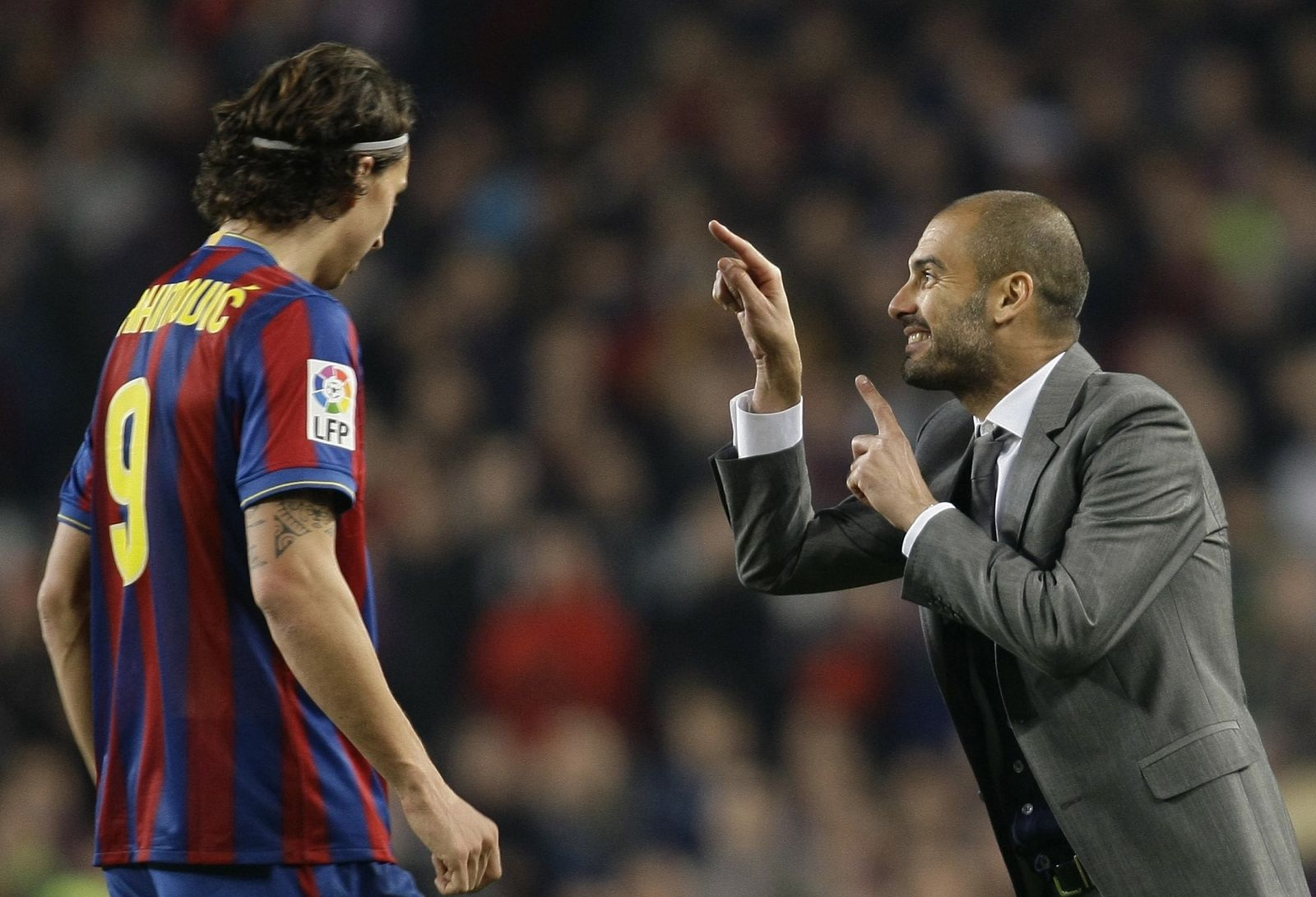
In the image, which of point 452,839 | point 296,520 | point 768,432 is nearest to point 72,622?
point 296,520

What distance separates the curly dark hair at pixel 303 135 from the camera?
262cm

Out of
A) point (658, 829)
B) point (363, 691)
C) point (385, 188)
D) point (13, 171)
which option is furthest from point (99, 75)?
point (363, 691)

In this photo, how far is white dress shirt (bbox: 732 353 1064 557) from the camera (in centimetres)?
283

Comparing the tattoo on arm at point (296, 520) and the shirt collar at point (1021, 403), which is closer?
the tattoo on arm at point (296, 520)

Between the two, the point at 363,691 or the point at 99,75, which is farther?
the point at 99,75

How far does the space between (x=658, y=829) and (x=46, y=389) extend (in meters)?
3.42

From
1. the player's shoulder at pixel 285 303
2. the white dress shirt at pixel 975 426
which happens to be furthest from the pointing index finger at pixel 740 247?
the player's shoulder at pixel 285 303

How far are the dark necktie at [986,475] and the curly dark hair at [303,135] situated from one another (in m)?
1.14

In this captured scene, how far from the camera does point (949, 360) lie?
116 inches

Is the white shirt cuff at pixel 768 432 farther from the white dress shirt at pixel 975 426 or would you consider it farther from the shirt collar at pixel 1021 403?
the shirt collar at pixel 1021 403

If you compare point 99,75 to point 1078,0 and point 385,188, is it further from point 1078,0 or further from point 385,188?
point 385,188

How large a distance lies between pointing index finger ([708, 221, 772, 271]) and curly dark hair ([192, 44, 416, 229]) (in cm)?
57

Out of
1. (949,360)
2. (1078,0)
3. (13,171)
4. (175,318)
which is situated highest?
(13,171)

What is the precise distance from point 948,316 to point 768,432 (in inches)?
15.4
